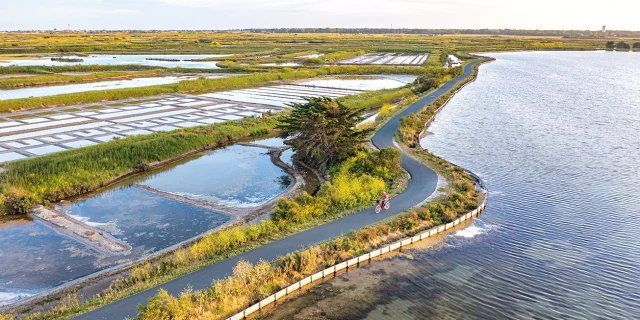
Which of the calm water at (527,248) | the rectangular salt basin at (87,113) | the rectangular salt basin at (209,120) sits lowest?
the calm water at (527,248)

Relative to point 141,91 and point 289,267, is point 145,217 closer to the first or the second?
point 289,267

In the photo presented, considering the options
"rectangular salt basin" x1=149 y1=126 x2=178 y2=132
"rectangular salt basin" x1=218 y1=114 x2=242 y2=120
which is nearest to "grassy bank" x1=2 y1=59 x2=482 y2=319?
"rectangular salt basin" x1=149 y1=126 x2=178 y2=132

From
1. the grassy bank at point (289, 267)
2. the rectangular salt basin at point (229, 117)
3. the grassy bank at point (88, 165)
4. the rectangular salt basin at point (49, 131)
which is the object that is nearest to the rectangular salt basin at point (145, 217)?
A: the grassy bank at point (88, 165)

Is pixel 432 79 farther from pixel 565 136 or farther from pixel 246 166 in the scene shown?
pixel 246 166

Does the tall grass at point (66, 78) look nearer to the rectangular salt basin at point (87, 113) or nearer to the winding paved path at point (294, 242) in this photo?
the rectangular salt basin at point (87, 113)

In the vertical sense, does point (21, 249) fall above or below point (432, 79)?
below

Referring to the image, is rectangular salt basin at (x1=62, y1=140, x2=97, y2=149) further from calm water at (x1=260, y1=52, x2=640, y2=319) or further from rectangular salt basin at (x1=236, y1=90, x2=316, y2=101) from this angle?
rectangular salt basin at (x1=236, y1=90, x2=316, y2=101)

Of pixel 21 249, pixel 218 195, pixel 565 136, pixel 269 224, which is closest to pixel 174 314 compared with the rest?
pixel 269 224
